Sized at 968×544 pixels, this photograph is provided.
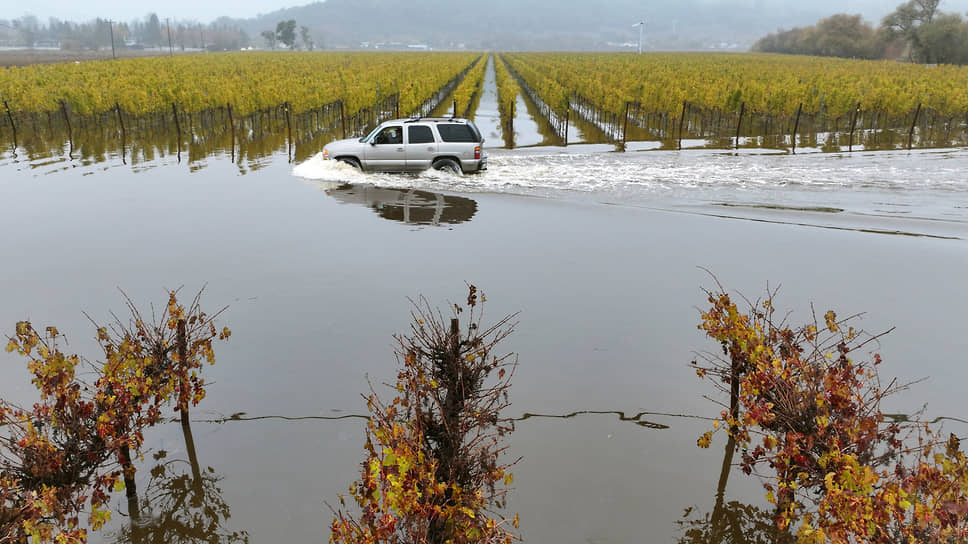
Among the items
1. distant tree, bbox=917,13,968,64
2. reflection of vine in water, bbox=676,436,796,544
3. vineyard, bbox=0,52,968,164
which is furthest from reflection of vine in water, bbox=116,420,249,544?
distant tree, bbox=917,13,968,64

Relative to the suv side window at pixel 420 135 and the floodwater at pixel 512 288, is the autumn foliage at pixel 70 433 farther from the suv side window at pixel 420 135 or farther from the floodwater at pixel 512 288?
the suv side window at pixel 420 135

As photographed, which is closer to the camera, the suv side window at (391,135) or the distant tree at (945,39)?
the suv side window at (391,135)

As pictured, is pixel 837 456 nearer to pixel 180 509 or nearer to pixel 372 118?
pixel 180 509

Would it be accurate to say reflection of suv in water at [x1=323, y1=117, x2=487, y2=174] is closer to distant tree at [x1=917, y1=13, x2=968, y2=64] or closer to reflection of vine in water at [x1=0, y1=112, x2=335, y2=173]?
reflection of vine in water at [x1=0, y1=112, x2=335, y2=173]

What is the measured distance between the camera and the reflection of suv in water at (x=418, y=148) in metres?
20.2

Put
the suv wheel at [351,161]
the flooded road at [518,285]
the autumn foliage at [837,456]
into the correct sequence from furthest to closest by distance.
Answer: the suv wheel at [351,161] < the flooded road at [518,285] < the autumn foliage at [837,456]

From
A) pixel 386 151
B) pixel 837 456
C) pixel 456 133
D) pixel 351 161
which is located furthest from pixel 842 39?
pixel 837 456

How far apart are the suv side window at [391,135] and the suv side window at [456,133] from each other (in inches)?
48.6

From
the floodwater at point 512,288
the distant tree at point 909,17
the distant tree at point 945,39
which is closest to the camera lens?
the floodwater at point 512,288

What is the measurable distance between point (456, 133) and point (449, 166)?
1.05 m

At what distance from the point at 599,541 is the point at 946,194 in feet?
61.2

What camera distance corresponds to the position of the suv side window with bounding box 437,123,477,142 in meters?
20.2

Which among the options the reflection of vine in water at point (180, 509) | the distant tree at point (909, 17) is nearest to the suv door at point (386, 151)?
the reflection of vine in water at point (180, 509)

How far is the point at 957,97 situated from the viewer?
32.5m
